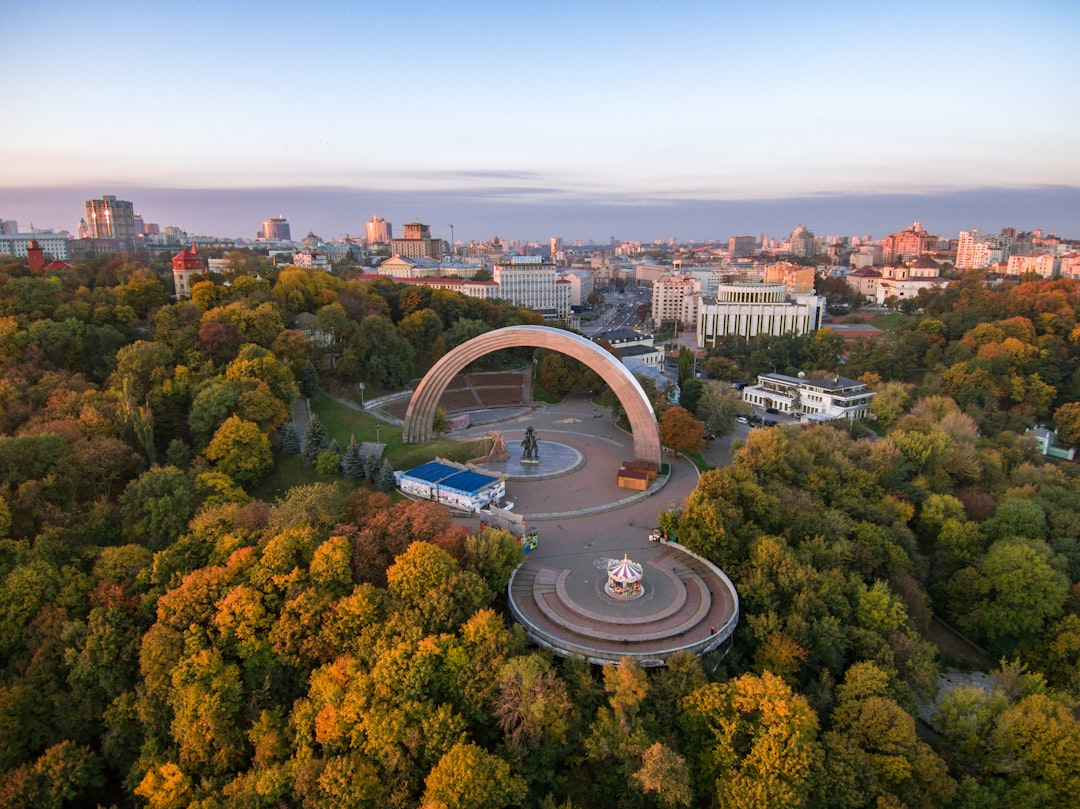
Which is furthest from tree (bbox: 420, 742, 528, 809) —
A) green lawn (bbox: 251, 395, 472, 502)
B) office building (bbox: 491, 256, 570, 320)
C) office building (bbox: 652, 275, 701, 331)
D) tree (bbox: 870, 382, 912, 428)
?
office building (bbox: 652, 275, 701, 331)

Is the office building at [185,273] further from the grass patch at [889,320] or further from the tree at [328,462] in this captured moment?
the grass patch at [889,320]

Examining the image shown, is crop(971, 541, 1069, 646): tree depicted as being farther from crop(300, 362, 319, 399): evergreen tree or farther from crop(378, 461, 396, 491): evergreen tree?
crop(300, 362, 319, 399): evergreen tree

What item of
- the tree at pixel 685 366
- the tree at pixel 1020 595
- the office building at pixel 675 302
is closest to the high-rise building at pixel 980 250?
the office building at pixel 675 302

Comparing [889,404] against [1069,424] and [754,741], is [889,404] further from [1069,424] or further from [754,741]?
[754,741]

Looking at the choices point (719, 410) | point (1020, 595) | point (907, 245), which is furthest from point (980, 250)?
point (1020, 595)

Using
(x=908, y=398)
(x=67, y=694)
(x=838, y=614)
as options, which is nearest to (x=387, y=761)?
(x=67, y=694)

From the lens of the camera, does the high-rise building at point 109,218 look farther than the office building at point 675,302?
Yes
